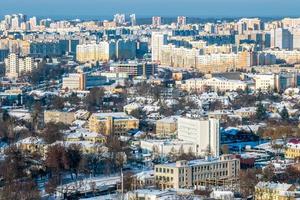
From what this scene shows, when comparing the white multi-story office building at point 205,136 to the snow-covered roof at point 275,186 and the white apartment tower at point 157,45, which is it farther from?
the white apartment tower at point 157,45

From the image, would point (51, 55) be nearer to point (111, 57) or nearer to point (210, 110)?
point (111, 57)

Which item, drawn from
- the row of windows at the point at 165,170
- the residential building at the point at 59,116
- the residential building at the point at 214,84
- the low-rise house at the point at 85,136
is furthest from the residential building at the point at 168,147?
the residential building at the point at 214,84

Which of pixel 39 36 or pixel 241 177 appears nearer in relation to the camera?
pixel 241 177

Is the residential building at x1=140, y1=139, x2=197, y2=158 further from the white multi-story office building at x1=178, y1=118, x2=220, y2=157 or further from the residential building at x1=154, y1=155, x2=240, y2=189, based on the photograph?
the residential building at x1=154, y1=155, x2=240, y2=189

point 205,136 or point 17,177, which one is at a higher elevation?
point 205,136

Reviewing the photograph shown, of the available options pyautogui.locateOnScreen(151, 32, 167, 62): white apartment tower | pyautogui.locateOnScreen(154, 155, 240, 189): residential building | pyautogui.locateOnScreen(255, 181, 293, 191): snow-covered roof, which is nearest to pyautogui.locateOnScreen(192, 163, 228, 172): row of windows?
pyautogui.locateOnScreen(154, 155, 240, 189): residential building

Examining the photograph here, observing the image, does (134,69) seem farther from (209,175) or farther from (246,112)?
(209,175)

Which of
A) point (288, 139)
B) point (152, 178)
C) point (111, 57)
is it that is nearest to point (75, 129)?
point (288, 139)

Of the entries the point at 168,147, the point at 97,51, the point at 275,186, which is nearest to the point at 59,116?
the point at 168,147
